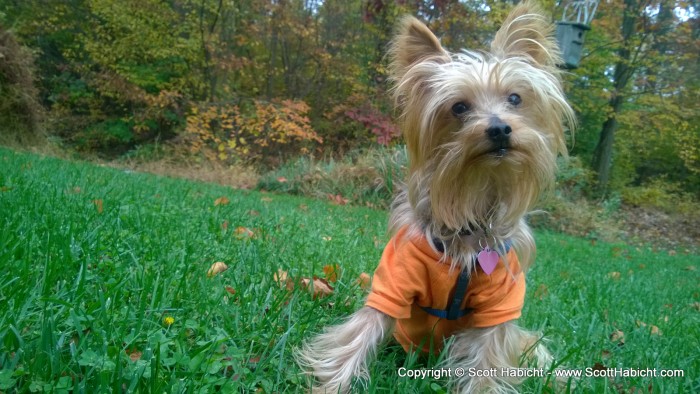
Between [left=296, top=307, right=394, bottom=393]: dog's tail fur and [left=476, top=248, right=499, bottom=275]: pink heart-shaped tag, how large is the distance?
50cm

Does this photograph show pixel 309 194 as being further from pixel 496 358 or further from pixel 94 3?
pixel 94 3

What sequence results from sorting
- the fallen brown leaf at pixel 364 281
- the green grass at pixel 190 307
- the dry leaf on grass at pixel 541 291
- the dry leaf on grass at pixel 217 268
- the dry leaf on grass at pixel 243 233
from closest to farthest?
the green grass at pixel 190 307
the dry leaf on grass at pixel 217 268
the fallen brown leaf at pixel 364 281
the dry leaf on grass at pixel 243 233
the dry leaf on grass at pixel 541 291

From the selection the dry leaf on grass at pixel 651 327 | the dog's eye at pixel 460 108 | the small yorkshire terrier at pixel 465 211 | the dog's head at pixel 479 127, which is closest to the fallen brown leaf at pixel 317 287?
the small yorkshire terrier at pixel 465 211

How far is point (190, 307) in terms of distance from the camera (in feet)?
7.44

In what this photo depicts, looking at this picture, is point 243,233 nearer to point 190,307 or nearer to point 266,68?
point 190,307

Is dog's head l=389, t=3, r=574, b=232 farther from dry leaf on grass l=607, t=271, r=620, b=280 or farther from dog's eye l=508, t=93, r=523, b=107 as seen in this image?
dry leaf on grass l=607, t=271, r=620, b=280

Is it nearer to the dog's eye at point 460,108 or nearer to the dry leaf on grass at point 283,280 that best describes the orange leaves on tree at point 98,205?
the dry leaf on grass at point 283,280

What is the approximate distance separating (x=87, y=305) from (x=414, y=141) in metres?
1.71

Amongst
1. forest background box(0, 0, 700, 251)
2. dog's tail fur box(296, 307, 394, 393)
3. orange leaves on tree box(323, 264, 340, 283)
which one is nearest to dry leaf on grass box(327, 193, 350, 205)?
forest background box(0, 0, 700, 251)

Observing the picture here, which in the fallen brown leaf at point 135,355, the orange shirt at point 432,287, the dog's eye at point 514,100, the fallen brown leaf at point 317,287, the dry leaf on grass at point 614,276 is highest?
the dog's eye at point 514,100

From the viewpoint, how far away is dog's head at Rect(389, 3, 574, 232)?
2.38 meters

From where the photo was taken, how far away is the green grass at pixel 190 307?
64.2 inches

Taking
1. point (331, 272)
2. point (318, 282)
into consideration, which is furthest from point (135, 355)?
point (331, 272)

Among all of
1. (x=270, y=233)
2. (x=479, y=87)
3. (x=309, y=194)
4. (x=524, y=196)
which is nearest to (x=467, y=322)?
(x=524, y=196)
